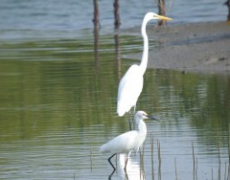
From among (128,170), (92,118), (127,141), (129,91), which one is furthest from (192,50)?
(127,141)

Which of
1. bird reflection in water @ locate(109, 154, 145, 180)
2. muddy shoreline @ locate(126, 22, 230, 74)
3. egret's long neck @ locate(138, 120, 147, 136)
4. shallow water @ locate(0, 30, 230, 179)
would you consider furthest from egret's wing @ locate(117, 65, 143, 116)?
muddy shoreline @ locate(126, 22, 230, 74)

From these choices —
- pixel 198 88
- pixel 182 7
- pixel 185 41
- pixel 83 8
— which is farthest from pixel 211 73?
pixel 83 8

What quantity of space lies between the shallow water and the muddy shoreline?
2.07 ft

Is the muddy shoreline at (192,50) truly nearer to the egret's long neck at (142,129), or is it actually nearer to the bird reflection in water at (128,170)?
the bird reflection in water at (128,170)

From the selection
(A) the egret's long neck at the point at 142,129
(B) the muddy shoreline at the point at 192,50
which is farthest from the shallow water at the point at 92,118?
(B) the muddy shoreline at the point at 192,50

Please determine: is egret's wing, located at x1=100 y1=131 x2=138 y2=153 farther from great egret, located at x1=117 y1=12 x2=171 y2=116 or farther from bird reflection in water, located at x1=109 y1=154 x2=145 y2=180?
great egret, located at x1=117 y1=12 x2=171 y2=116

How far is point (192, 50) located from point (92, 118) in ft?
25.0

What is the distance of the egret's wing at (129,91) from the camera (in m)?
12.1

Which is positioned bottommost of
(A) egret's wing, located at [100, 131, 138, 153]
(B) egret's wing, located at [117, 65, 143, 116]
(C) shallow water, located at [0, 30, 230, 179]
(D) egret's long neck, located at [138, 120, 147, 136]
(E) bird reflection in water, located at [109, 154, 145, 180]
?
(E) bird reflection in water, located at [109, 154, 145, 180]

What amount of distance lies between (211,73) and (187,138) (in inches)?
245

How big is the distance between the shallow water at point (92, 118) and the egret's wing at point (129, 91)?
1.51 feet

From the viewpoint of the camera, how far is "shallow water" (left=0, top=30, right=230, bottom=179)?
10.4 metres

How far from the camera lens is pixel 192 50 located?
20812 mm

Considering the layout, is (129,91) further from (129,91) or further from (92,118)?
(92,118)
